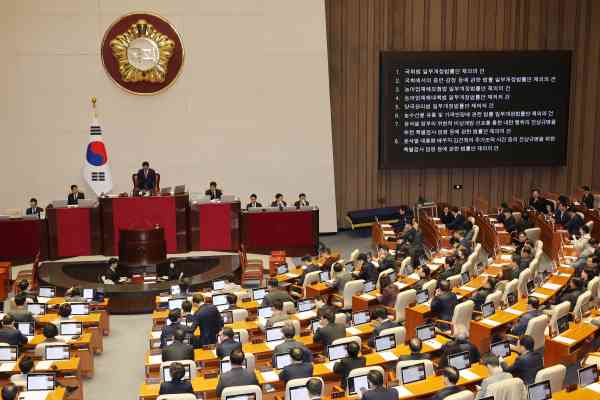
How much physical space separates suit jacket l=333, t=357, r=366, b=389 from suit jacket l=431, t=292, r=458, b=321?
8.70 feet

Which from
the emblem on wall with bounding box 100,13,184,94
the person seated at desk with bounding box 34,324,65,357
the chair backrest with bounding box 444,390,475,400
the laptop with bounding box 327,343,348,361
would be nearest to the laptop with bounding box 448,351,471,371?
the laptop with bounding box 327,343,348,361

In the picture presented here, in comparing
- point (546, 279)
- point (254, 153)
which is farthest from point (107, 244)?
point (546, 279)

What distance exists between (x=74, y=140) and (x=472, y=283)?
1074 centimetres

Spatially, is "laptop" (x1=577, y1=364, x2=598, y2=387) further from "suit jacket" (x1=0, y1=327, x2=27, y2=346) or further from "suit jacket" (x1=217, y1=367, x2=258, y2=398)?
"suit jacket" (x1=0, y1=327, x2=27, y2=346)

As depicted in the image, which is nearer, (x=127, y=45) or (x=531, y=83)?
(x=127, y=45)

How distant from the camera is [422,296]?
11641 millimetres

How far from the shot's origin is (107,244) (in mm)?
16719

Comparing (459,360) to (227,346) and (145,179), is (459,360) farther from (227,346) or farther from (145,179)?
(145,179)

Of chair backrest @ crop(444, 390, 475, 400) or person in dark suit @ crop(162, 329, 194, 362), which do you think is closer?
chair backrest @ crop(444, 390, 475, 400)

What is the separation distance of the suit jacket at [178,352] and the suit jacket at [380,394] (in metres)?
2.60

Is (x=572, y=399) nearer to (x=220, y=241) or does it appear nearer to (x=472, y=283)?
(x=472, y=283)

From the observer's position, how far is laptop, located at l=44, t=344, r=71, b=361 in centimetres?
940

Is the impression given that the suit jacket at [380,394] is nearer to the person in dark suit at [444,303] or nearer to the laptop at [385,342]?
the laptop at [385,342]

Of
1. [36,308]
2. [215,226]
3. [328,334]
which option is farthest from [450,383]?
[215,226]
